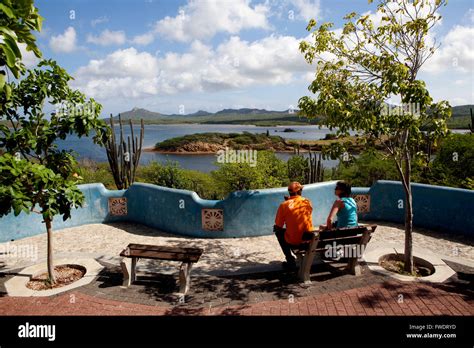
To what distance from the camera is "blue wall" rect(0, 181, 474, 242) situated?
25.5ft

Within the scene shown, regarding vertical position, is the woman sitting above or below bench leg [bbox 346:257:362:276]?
above

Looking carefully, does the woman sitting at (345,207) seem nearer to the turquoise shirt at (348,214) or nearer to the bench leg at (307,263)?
the turquoise shirt at (348,214)

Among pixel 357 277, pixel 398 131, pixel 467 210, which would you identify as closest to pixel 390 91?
pixel 398 131

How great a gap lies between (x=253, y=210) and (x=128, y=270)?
3.44 meters

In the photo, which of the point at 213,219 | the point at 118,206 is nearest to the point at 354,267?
the point at 213,219

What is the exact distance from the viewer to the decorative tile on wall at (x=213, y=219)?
7.94 metres

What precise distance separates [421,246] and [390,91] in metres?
3.80

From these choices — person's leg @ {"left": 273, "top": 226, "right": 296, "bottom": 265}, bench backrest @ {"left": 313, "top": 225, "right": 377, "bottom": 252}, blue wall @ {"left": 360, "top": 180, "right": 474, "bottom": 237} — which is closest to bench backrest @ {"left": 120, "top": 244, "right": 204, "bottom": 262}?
person's leg @ {"left": 273, "top": 226, "right": 296, "bottom": 265}

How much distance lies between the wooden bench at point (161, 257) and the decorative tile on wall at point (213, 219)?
2.40 meters

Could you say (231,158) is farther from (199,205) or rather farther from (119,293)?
(119,293)

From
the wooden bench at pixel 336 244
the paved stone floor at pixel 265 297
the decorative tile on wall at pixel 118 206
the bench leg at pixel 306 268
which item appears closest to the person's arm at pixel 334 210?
the wooden bench at pixel 336 244

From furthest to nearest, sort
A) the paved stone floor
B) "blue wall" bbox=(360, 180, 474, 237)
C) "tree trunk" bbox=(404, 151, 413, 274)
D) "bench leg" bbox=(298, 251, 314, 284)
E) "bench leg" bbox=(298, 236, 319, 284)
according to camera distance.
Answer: "blue wall" bbox=(360, 180, 474, 237) < "tree trunk" bbox=(404, 151, 413, 274) < "bench leg" bbox=(298, 251, 314, 284) < "bench leg" bbox=(298, 236, 319, 284) < the paved stone floor

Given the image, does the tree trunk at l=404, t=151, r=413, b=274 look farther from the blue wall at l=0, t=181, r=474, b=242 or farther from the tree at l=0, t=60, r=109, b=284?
the tree at l=0, t=60, r=109, b=284

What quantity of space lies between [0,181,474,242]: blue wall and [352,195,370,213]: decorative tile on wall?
0.12 metres
